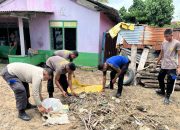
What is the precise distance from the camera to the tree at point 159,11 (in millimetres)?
17562

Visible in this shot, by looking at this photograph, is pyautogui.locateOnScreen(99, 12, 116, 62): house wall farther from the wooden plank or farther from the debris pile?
the debris pile

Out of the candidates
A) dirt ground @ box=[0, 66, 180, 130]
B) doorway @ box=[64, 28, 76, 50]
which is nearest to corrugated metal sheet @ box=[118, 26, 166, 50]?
dirt ground @ box=[0, 66, 180, 130]

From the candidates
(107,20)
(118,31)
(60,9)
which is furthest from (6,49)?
(118,31)

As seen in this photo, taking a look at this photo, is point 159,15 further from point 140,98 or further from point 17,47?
point 140,98

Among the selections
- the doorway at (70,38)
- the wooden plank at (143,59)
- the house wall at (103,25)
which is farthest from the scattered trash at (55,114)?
the doorway at (70,38)

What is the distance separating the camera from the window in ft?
36.3

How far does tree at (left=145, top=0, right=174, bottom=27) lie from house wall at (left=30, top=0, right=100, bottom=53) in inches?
339

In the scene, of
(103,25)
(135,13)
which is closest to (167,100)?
(103,25)

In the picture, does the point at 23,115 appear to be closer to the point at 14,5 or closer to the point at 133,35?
the point at 133,35

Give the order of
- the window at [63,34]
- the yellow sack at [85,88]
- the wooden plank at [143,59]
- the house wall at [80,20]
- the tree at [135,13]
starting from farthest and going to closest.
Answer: the tree at [135,13]
the window at [63,34]
the house wall at [80,20]
the wooden plank at [143,59]
the yellow sack at [85,88]

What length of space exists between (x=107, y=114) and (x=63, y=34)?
6.69 m

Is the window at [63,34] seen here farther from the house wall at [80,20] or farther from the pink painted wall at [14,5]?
the pink painted wall at [14,5]

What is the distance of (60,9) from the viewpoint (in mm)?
10984

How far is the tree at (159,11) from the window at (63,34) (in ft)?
29.0
